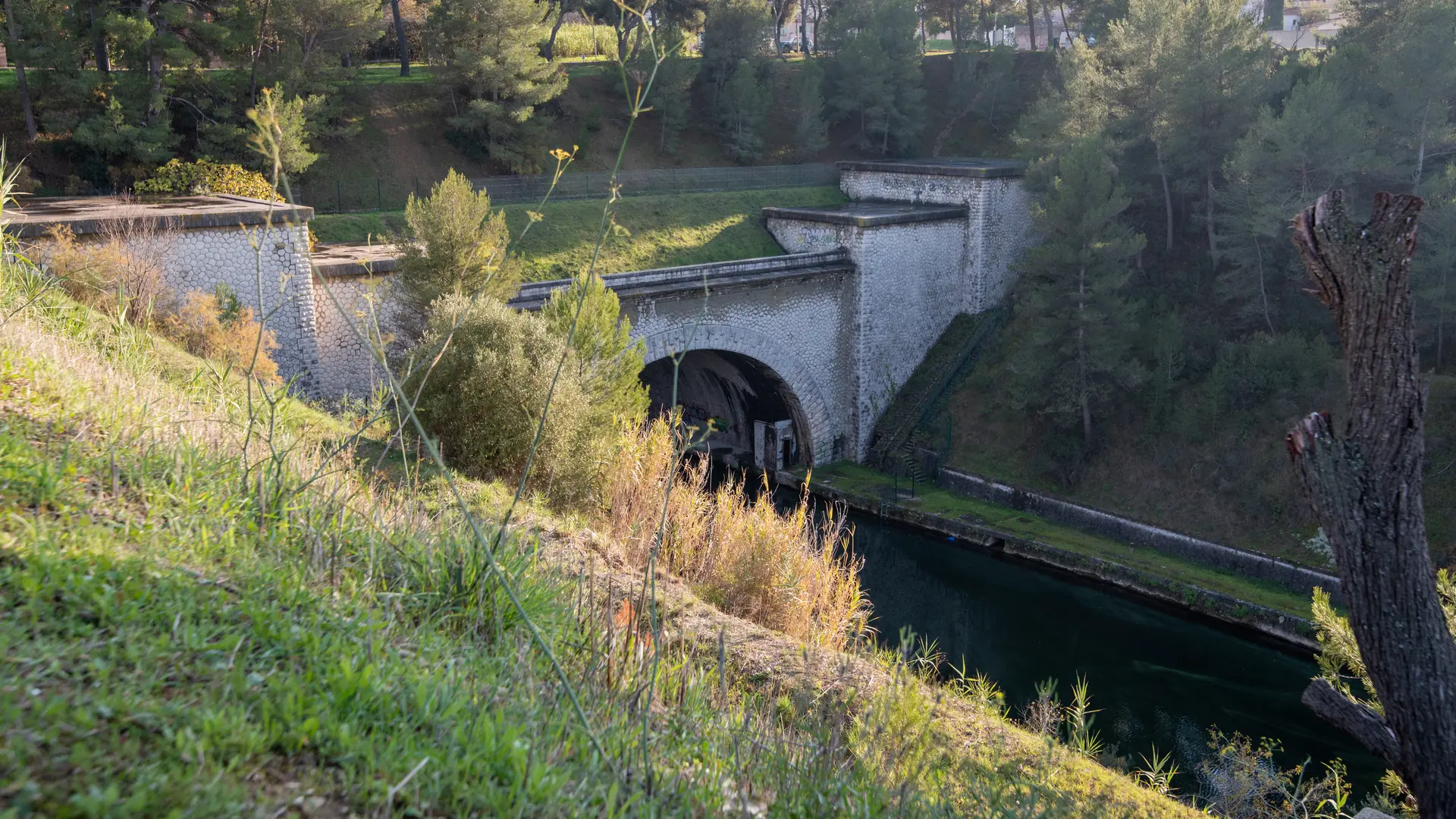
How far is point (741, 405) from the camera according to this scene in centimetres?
2283

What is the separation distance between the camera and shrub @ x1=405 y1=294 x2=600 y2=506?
388 inches

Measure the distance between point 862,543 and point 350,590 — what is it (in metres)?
14.7

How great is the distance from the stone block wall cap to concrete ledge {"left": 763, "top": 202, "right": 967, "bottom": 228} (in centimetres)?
79

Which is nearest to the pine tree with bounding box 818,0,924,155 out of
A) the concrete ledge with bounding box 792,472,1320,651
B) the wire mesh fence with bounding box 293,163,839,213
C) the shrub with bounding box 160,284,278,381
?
the wire mesh fence with bounding box 293,163,839,213

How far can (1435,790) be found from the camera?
4844mm

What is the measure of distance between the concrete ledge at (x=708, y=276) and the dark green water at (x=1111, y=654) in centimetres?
572

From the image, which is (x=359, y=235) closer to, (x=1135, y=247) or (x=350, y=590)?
(x=1135, y=247)

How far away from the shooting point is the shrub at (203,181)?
1709 cm

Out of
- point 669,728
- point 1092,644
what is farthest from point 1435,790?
point 1092,644

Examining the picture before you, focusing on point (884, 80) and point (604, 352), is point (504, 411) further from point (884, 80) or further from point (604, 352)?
point (884, 80)

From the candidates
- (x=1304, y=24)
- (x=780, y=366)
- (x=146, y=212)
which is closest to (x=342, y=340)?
(x=146, y=212)

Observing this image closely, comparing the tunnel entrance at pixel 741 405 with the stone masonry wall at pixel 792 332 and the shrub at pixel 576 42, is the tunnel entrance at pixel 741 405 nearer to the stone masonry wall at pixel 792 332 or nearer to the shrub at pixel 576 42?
the stone masonry wall at pixel 792 332

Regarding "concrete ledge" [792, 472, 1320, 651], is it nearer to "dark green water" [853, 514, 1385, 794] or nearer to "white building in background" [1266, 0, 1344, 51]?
"dark green water" [853, 514, 1385, 794]

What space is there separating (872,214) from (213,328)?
1451 cm
